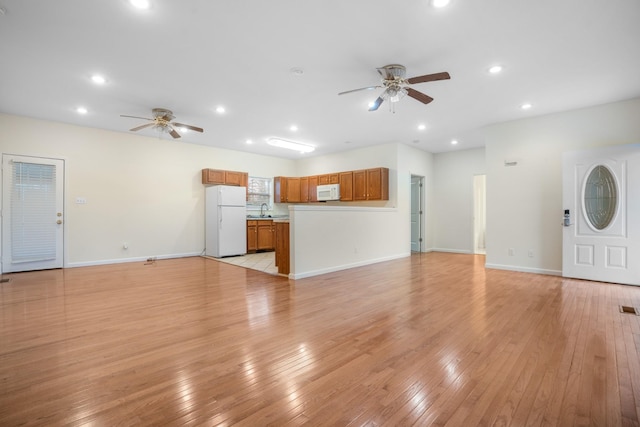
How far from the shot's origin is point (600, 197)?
14.9 ft

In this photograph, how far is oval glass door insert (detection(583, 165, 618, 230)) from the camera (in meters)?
4.45

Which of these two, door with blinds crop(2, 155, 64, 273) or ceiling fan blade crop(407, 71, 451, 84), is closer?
ceiling fan blade crop(407, 71, 451, 84)

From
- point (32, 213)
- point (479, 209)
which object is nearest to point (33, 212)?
point (32, 213)

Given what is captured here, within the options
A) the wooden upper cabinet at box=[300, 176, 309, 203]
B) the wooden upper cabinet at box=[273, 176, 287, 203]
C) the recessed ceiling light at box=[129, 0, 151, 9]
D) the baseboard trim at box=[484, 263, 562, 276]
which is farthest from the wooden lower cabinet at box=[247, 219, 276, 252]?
the recessed ceiling light at box=[129, 0, 151, 9]

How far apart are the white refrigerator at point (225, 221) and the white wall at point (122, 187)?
0.34 metres

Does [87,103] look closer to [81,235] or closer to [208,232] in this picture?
[81,235]

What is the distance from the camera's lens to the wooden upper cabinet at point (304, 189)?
8766 mm

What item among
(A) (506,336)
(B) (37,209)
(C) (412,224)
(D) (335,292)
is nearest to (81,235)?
(B) (37,209)

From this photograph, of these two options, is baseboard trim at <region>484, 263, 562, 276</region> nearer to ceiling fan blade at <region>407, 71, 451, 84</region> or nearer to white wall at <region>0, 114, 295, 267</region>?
ceiling fan blade at <region>407, 71, 451, 84</region>

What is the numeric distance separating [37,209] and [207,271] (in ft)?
11.3

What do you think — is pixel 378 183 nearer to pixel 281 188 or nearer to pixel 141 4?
pixel 281 188

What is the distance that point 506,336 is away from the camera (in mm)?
2562

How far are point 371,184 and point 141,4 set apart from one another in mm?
5630

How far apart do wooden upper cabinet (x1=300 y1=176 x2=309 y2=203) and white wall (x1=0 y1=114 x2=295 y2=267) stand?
233cm
